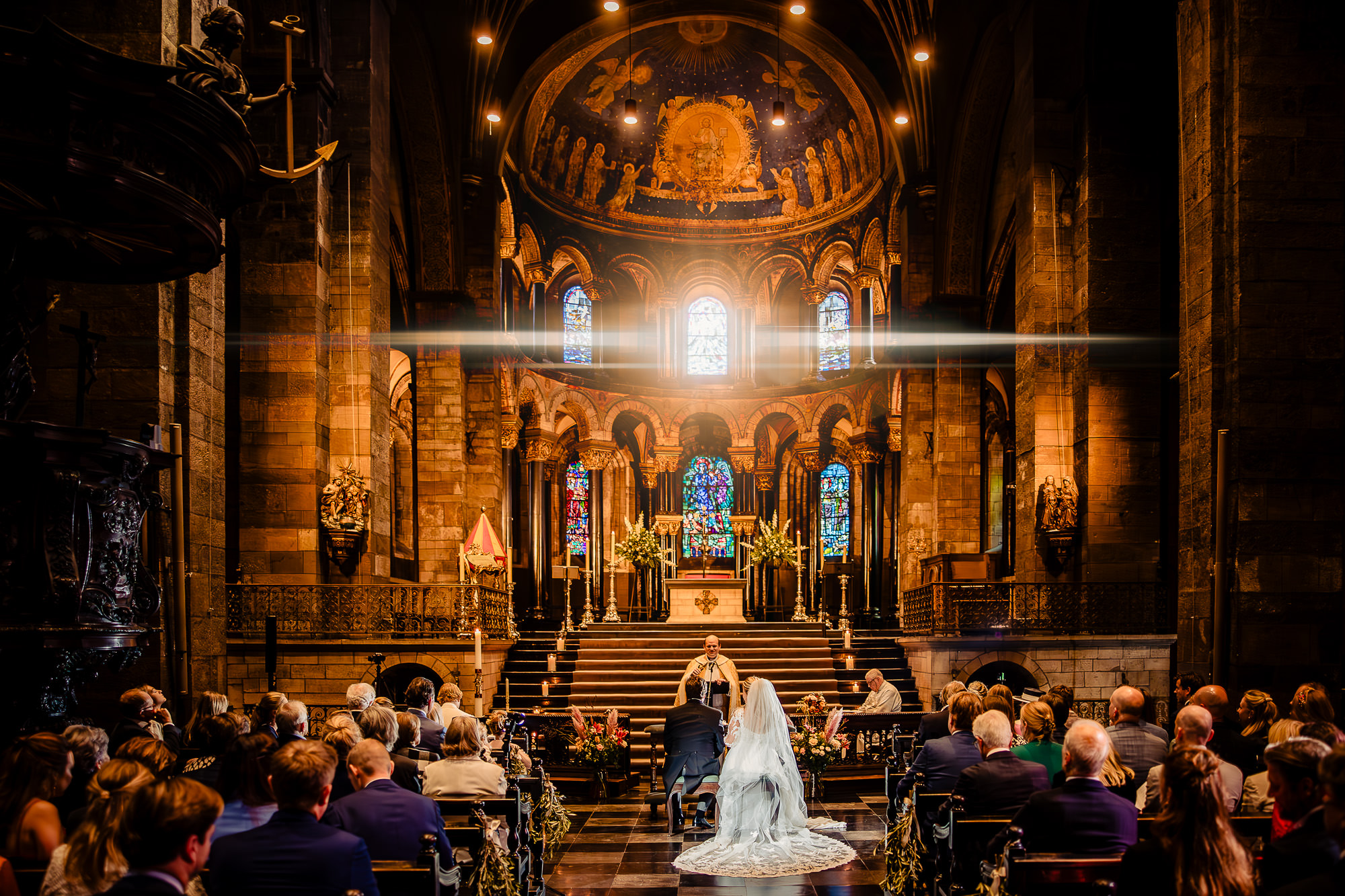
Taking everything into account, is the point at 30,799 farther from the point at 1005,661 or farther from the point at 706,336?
the point at 706,336

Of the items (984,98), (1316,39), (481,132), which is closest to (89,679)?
(1316,39)

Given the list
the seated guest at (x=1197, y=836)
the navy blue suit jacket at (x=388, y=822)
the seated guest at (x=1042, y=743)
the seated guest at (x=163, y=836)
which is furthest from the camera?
the seated guest at (x=1042, y=743)

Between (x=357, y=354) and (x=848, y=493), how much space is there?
17.9 metres

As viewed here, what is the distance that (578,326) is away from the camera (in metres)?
31.5

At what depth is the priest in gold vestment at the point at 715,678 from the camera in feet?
38.3

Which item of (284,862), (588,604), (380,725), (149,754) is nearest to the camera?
(284,862)

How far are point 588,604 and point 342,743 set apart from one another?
1781 centimetres

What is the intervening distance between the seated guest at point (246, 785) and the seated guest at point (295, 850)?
1.72 feet

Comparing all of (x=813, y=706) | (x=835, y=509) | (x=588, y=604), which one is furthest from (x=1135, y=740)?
(x=835, y=509)

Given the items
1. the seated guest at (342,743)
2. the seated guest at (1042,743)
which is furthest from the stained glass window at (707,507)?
the seated guest at (342,743)

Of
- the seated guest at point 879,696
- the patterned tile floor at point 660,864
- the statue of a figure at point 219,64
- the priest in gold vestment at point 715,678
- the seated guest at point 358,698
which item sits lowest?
the patterned tile floor at point 660,864

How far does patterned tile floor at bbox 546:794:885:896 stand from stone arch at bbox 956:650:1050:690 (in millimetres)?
4138

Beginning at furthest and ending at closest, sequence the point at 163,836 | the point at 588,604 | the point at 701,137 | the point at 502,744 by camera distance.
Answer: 1. the point at 701,137
2. the point at 588,604
3. the point at 502,744
4. the point at 163,836

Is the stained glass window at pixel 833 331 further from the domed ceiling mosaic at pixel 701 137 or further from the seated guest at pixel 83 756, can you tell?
the seated guest at pixel 83 756
